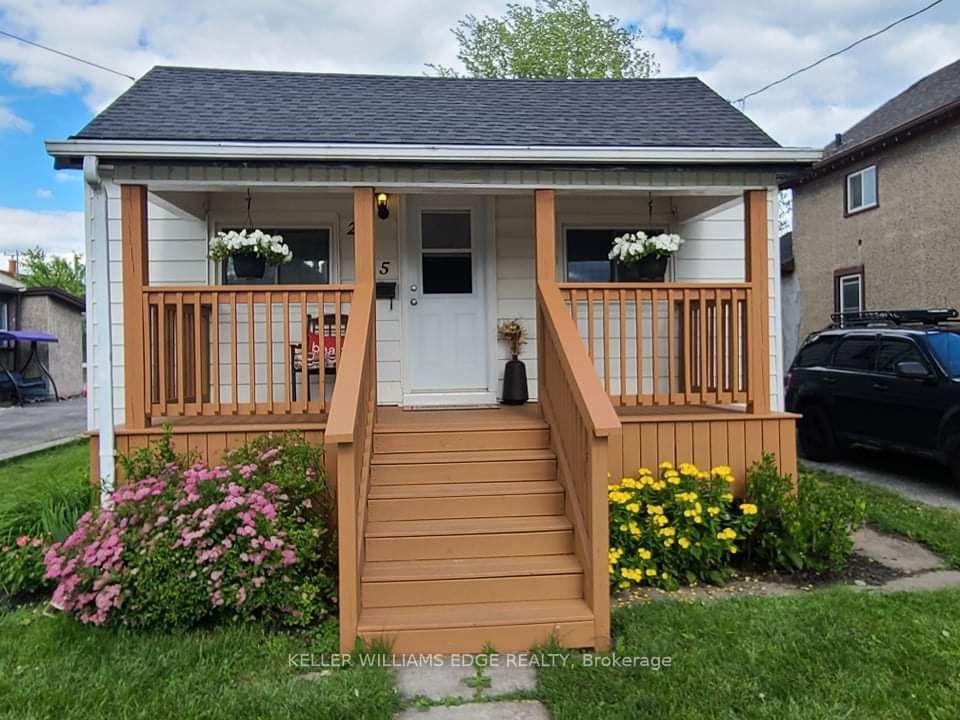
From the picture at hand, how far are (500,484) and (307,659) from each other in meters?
→ 1.48

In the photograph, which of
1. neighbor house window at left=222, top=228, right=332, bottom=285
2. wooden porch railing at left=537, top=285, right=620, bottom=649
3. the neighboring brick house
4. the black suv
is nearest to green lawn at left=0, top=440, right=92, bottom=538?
neighbor house window at left=222, top=228, right=332, bottom=285

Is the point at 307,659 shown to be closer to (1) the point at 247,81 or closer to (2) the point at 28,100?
(1) the point at 247,81

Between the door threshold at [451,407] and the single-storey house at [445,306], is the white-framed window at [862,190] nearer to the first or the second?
the single-storey house at [445,306]

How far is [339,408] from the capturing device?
126 inches

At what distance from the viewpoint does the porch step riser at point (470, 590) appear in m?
3.31

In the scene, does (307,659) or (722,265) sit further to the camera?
(722,265)

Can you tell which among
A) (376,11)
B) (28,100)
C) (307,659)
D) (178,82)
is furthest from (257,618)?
(28,100)

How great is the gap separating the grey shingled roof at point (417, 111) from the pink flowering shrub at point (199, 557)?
229 centimetres

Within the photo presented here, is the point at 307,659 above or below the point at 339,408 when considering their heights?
below

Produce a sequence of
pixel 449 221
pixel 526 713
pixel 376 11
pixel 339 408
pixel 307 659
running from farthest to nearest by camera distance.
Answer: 1. pixel 376 11
2. pixel 449 221
3. pixel 339 408
4. pixel 307 659
5. pixel 526 713

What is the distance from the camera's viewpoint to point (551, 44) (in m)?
20.5

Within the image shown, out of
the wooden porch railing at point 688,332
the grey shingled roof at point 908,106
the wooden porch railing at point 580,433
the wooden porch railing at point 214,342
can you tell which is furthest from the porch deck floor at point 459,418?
the grey shingled roof at point 908,106

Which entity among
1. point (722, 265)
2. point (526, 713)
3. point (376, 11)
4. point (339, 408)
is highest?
point (376, 11)

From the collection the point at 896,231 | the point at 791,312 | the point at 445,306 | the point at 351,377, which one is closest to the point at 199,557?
the point at 351,377
